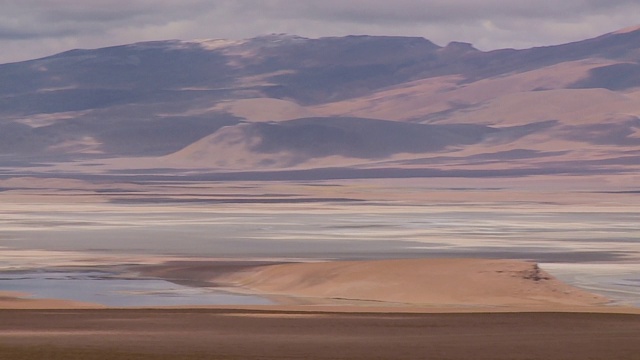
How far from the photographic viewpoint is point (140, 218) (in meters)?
45.6

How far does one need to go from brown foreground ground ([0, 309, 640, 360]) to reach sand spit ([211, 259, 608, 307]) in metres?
2.73

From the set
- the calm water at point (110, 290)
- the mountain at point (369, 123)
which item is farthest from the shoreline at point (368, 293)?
the mountain at point (369, 123)

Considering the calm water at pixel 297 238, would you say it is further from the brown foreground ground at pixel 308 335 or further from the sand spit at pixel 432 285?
the brown foreground ground at pixel 308 335

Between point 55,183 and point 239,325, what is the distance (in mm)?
69225

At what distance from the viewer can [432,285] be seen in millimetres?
22734

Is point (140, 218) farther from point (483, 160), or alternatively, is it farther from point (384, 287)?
Answer: point (483, 160)

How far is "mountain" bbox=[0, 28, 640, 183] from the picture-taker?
124875mm

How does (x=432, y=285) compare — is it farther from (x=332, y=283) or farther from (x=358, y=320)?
(x=358, y=320)

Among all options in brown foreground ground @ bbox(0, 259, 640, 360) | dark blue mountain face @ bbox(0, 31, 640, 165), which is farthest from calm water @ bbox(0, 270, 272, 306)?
dark blue mountain face @ bbox(0, 31, 640, 165)

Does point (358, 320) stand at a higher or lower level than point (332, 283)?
lower

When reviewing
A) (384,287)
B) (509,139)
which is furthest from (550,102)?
(384,287)

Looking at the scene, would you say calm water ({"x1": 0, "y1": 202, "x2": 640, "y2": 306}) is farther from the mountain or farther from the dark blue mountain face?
the dark blue mountain face

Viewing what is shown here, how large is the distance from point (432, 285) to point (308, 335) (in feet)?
21.0

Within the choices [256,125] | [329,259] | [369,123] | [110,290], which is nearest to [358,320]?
[110,290]
